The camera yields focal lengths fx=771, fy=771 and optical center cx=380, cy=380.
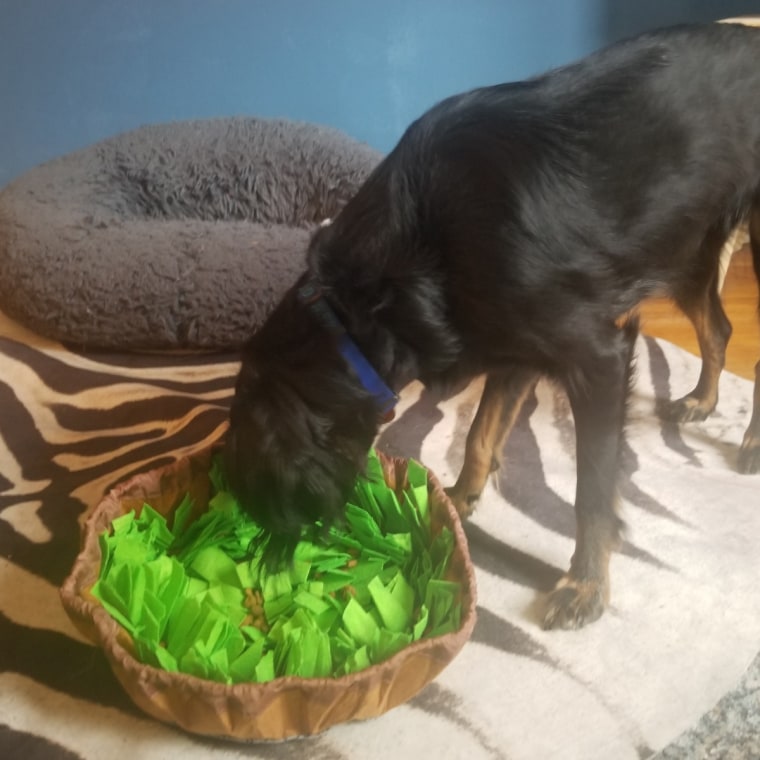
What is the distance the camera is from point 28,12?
2.39 m

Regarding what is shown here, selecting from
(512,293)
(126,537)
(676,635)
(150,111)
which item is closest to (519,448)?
(676,635)

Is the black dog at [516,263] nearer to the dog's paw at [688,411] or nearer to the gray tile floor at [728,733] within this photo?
the gray tile floor at [728,733]

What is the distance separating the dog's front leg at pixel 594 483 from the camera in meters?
1.28

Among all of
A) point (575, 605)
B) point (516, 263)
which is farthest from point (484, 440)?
point (516, 263)

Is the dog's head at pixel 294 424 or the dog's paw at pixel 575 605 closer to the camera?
the dog's head at pixel 294 424

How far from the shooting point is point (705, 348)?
187 cm

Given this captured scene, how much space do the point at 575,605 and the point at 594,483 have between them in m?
0.22

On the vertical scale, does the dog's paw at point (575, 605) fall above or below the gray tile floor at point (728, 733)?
above

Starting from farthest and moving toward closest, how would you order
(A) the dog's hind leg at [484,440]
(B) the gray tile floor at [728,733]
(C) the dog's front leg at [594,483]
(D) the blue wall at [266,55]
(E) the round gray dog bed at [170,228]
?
(D) the blue wall at [266,55] → (E) the round gray dog bed at [170,228] → (A) the dog's hind leg at [484,440] → (C) the dog's front leg at [594,483] → (B) the gray tile floor at [728,733]

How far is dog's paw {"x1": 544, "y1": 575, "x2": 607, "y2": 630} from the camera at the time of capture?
1.34 meters

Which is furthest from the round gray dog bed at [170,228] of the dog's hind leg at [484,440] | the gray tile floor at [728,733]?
the gray tile floor at [728,733]

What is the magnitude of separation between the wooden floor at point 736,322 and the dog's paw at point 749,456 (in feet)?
1.19

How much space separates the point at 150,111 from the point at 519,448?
173 cm

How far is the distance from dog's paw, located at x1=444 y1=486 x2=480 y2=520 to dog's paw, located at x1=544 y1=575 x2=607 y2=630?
0.91 feet
